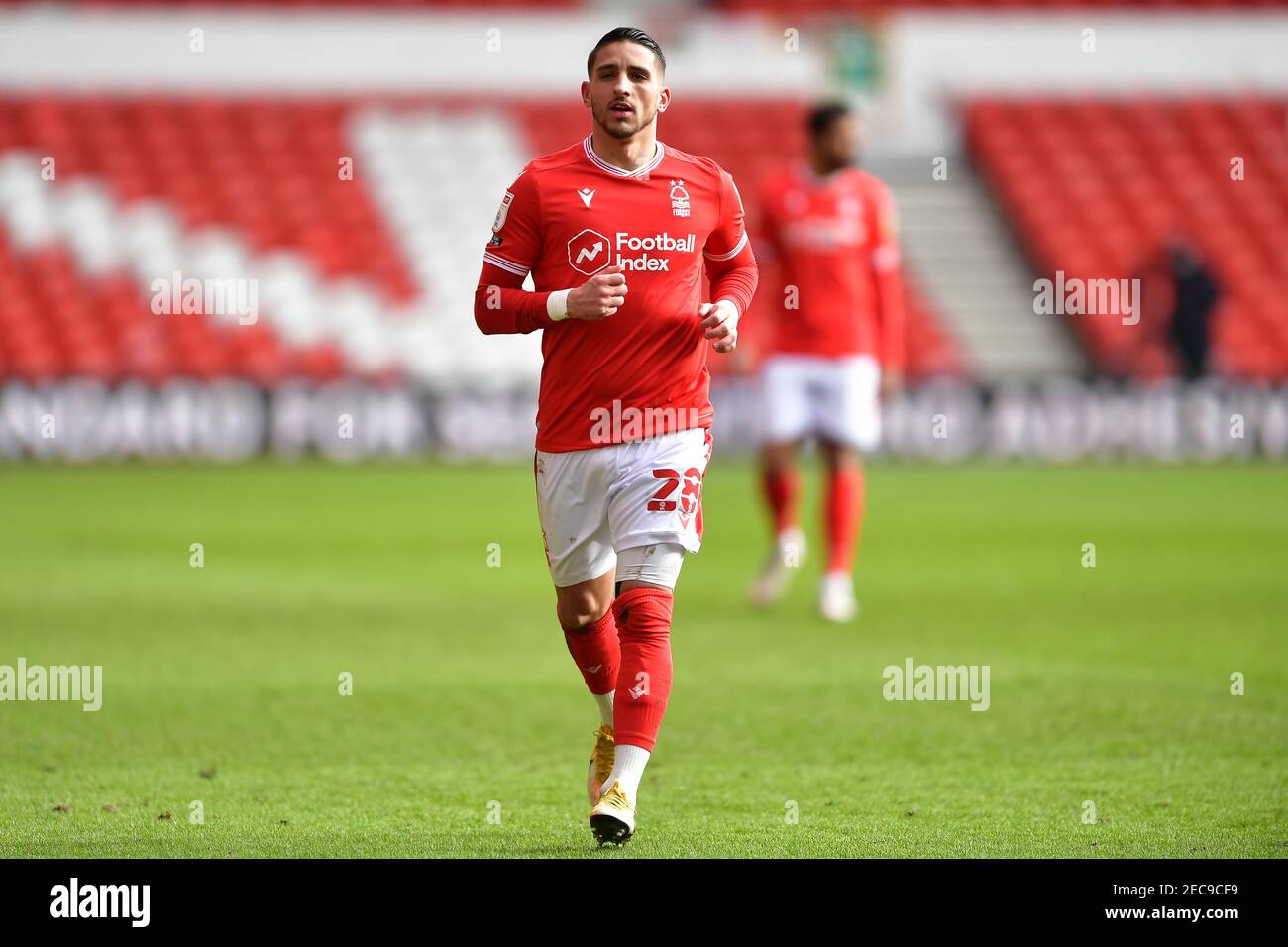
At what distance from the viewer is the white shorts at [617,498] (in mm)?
5293

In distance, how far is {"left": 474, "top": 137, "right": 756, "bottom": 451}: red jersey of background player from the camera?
17.4ft

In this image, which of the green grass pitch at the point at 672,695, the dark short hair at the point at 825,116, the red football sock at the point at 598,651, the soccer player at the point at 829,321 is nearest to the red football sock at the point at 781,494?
the soccer player at the point at 829,321

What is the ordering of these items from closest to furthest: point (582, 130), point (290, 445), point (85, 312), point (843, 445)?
point (843, 445)
point (290, 445)
point (85, 312)
point (582, 130)

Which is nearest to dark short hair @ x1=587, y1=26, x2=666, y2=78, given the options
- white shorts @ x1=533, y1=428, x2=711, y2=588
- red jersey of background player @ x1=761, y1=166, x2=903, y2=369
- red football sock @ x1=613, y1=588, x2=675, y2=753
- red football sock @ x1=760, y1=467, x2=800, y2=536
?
white shorts @ x1=533, y1=428, x2=711, y2=588

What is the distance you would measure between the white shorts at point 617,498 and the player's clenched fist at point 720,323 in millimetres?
298

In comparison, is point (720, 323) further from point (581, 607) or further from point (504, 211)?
Result: point (581, 607)

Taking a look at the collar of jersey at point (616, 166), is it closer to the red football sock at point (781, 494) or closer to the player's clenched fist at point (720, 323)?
the player's clenched fist at point (720, 323)

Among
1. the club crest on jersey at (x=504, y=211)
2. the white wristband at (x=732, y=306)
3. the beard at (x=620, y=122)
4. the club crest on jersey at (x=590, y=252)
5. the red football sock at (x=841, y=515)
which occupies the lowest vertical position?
the red football sock at (x=841, y=515)

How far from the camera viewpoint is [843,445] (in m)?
10.3

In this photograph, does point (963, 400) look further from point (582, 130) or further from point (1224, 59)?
point (1224, 59)

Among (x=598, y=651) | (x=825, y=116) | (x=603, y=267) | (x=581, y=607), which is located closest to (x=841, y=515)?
(x=825, y=116)

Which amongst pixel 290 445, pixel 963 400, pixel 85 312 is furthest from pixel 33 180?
pixel 963 400

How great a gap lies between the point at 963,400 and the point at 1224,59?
10.3 meters

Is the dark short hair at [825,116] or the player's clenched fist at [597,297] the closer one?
the player's clenched fist at [597,297]
